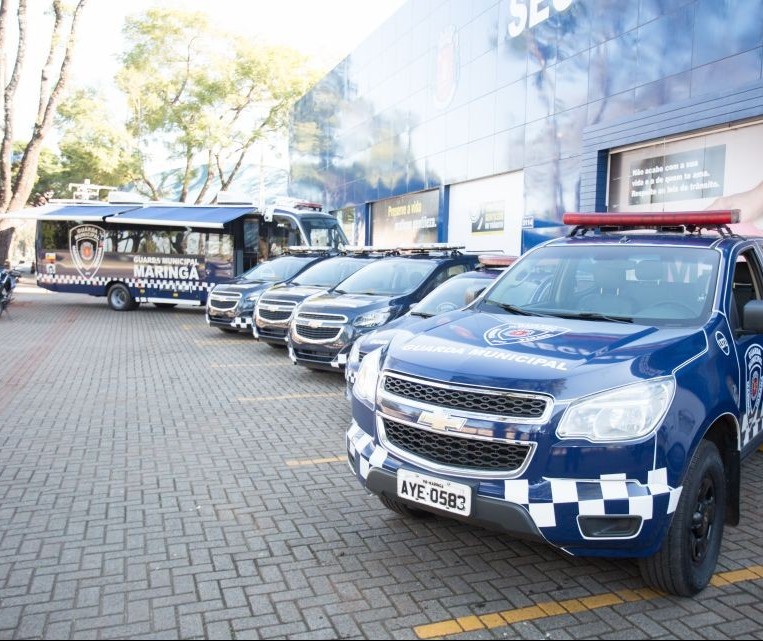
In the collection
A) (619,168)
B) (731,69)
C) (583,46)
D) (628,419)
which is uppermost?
(583,46)

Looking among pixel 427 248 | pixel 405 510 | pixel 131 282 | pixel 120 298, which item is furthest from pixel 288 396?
pixel 120 298

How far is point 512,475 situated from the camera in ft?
10.8

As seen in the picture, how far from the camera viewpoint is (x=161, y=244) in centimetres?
1936

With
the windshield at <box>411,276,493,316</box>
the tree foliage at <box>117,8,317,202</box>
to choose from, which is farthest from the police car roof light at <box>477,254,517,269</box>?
the tree foliage at <box>117,8,317,202</box>

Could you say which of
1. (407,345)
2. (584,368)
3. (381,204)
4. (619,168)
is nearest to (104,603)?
(407,345)

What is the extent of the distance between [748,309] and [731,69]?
8.54 metres

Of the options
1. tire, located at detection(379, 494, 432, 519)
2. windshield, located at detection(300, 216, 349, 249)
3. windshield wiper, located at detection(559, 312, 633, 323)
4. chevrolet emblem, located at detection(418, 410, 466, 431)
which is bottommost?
tire, located at detection(379, 494, 432, 519)

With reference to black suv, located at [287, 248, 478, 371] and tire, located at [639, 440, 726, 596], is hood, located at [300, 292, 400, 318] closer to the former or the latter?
black suv, located at [287, 248, 478, 371]

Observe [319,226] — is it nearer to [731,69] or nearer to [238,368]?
[238,368]

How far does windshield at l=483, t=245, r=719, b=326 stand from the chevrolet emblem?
129 centimetres

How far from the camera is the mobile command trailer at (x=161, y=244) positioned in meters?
18.9

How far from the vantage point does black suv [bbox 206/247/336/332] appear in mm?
13359

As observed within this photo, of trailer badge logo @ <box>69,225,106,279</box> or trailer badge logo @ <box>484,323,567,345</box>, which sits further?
trailer badge logo @ <box>69,225,106,279</box>

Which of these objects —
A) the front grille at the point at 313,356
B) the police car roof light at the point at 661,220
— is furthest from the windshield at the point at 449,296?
the police car roof light at the point at 661,220
